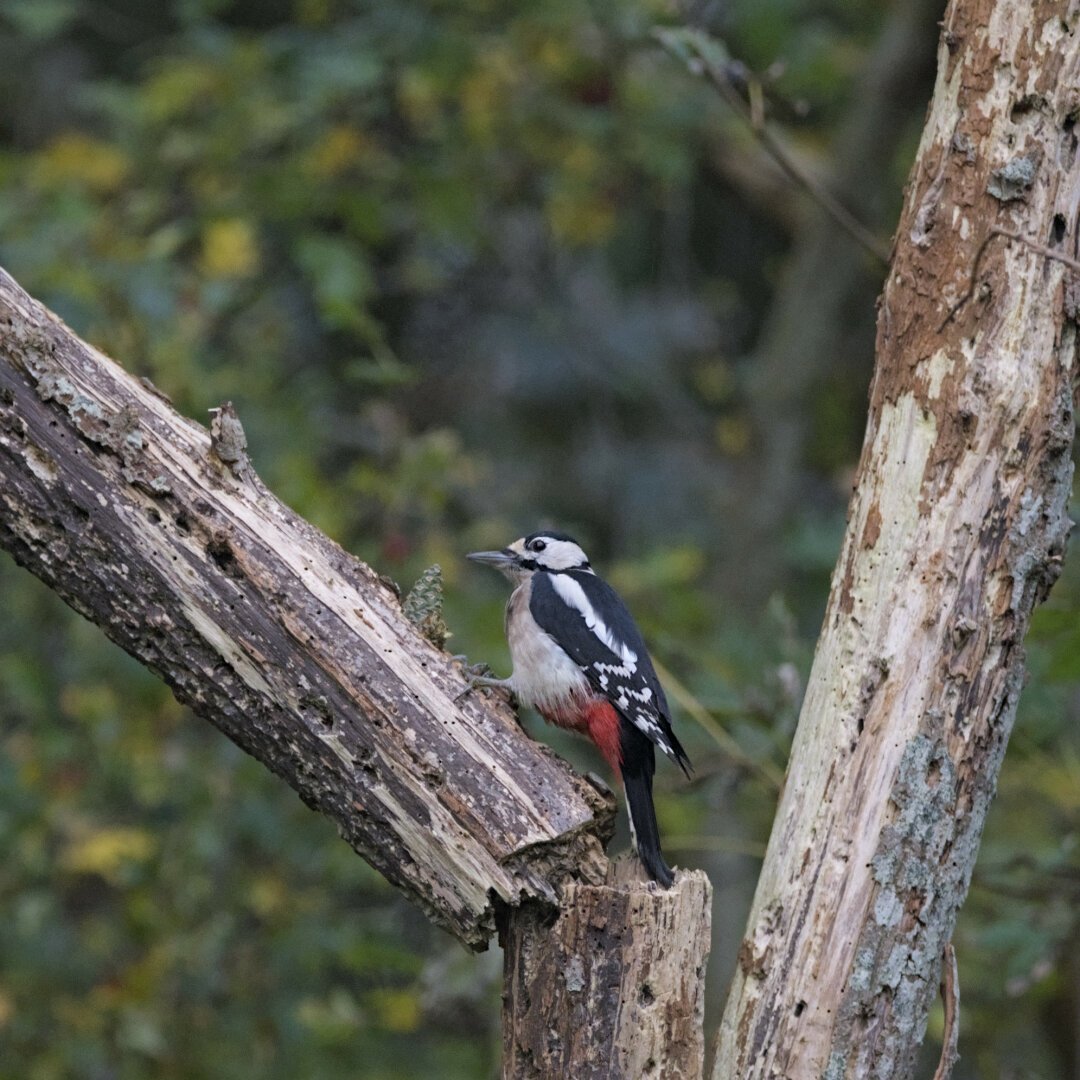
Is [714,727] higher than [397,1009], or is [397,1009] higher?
[714,727]

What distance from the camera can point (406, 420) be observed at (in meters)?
6.20

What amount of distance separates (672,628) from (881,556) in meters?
2.80

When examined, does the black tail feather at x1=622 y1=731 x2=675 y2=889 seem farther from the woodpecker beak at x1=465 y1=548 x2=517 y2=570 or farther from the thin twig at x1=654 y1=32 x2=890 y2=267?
the thin twig at x1=654 y1=32 x2=890 y2=267

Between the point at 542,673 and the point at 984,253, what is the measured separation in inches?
60.9

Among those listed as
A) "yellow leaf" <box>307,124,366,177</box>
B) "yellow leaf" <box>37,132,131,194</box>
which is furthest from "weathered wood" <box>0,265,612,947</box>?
"yellow leaf" <box>37,132,131,194</box>

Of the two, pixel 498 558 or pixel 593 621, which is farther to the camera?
pixel 498 558

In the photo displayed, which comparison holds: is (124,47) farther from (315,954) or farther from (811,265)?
(315,954)

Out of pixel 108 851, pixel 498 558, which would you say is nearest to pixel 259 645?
pixel 498 558

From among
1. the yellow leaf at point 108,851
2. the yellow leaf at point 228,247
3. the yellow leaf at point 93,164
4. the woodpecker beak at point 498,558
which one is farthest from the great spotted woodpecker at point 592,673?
the yellow leaf at point 93,164

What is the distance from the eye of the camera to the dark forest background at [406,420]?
4758 mm

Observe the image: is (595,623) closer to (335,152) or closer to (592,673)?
(592,673)

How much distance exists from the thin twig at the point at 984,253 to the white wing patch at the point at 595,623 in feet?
4.05

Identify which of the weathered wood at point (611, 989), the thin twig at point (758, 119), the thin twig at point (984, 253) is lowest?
the weathered wood at point (611, 989)

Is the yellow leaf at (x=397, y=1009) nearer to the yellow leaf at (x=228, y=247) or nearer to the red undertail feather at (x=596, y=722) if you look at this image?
→ the red undertail feather at (x=596, y=722)
